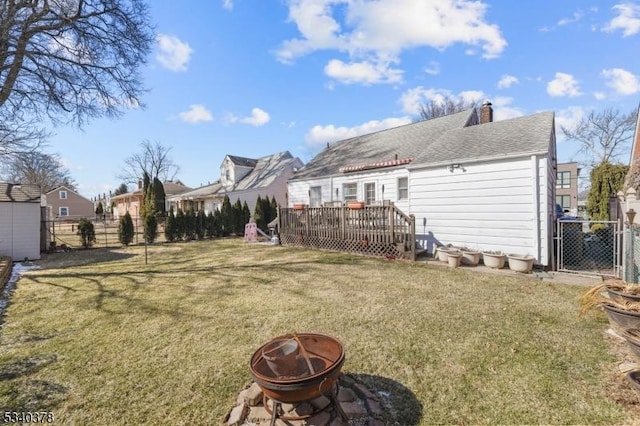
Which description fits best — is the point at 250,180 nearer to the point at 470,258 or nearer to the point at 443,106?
the point at 470,258

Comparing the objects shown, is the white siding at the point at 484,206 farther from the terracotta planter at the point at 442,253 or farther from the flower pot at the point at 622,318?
the flower pot at the point at 622,318

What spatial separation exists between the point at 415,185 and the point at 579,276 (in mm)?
4830

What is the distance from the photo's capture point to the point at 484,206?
8.46 metres

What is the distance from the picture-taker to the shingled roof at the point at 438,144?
27.3 ft

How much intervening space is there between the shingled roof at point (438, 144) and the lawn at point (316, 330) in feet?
12.3

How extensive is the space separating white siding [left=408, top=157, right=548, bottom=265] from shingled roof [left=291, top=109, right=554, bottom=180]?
38 centimetres

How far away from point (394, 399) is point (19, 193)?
15229 millimetres

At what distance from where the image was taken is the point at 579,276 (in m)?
6.80

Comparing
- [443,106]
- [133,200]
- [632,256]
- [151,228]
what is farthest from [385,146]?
[133,200]

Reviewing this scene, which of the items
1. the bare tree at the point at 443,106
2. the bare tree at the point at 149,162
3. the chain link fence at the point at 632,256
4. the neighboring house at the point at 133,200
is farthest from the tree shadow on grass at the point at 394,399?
the bare tree at the point at 149,162

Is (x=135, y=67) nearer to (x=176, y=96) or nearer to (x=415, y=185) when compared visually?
(x=176, y=96)

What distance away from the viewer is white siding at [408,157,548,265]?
7.59 metres

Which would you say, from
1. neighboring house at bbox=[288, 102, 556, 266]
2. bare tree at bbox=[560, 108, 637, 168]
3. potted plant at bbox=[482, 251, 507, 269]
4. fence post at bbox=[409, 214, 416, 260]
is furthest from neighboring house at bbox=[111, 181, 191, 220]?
bare tree at bbox=[560, 108, 637, 168]

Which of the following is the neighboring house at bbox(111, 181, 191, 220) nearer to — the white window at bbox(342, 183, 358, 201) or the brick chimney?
the white window at bbox(342, 183, 358, 201)
